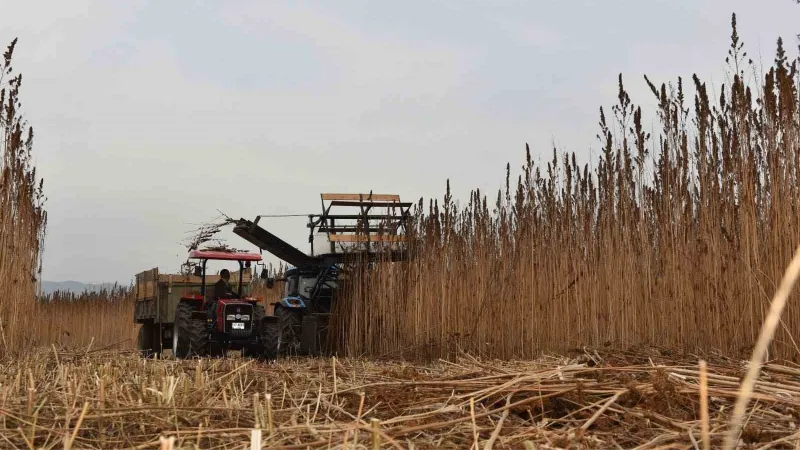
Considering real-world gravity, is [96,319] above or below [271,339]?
above

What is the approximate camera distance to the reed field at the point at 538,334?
260 cm

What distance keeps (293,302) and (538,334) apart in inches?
186

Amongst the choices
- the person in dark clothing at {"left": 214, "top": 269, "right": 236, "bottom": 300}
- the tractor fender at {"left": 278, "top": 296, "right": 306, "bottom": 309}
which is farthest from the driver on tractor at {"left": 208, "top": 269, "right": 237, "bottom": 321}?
the tractor fender at {"left": 278, "top": 296, "right": 306, "bottom": 309}

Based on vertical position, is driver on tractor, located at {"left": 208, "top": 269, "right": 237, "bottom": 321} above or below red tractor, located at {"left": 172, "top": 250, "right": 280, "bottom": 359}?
above

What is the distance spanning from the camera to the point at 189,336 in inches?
389

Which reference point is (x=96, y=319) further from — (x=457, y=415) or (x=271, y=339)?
(x=457, y=415)

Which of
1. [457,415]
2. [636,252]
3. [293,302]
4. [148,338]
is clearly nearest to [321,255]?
[293,302]

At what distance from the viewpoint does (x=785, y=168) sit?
16.2ft

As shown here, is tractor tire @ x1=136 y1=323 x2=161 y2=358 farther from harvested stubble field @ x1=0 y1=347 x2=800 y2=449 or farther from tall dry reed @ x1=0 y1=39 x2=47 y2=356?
harvested stubble field @ x1=0 y1=347 x2=800 y2=449

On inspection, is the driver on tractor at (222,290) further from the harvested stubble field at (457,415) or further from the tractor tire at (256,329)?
the harvested stubble field at (457,415)

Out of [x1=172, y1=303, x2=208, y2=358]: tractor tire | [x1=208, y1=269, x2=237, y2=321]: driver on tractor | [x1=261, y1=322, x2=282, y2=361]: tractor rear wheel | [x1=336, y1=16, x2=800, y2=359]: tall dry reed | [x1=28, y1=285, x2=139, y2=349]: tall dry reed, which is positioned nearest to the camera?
[x1=336, y1=16, x2=800, y2=359]: tall dry reed

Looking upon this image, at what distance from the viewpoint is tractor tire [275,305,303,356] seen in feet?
34.3

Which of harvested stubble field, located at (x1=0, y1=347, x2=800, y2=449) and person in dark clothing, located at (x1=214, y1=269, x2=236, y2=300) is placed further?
person in dark clothing, located at (x1=214, y1=269, x2=236, y2=300)

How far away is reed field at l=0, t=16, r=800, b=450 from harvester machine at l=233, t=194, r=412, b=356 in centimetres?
38
